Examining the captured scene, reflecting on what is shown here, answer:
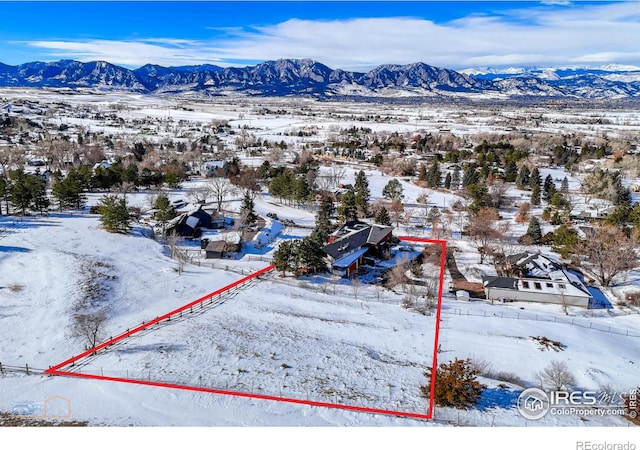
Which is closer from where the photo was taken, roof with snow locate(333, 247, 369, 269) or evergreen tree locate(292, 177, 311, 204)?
roof with snow locate(333, 247, 369, 269)

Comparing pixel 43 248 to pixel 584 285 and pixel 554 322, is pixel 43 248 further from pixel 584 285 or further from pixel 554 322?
pixel 584 285

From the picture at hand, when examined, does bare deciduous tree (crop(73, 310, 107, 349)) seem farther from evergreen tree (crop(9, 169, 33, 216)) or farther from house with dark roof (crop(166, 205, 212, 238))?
evergreen tree (crop(9, 169, 33, 216))

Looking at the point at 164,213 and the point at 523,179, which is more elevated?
the point at 523,179

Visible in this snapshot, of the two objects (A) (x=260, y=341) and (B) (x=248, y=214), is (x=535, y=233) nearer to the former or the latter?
(B) (x=248, y=214)

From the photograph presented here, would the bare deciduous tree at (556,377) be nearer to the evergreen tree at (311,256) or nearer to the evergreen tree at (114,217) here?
the evergreen tree at (311,256)

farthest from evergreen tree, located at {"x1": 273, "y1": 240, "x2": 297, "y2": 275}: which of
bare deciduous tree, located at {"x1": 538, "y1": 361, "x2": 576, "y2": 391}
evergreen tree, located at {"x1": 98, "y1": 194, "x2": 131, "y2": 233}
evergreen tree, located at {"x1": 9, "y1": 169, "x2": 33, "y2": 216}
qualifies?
evergreen tree, located at {"x1": 9, "y1": 169, "x2": 33, "y2": 216}

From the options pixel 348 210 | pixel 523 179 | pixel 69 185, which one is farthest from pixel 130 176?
pixel 523 179
